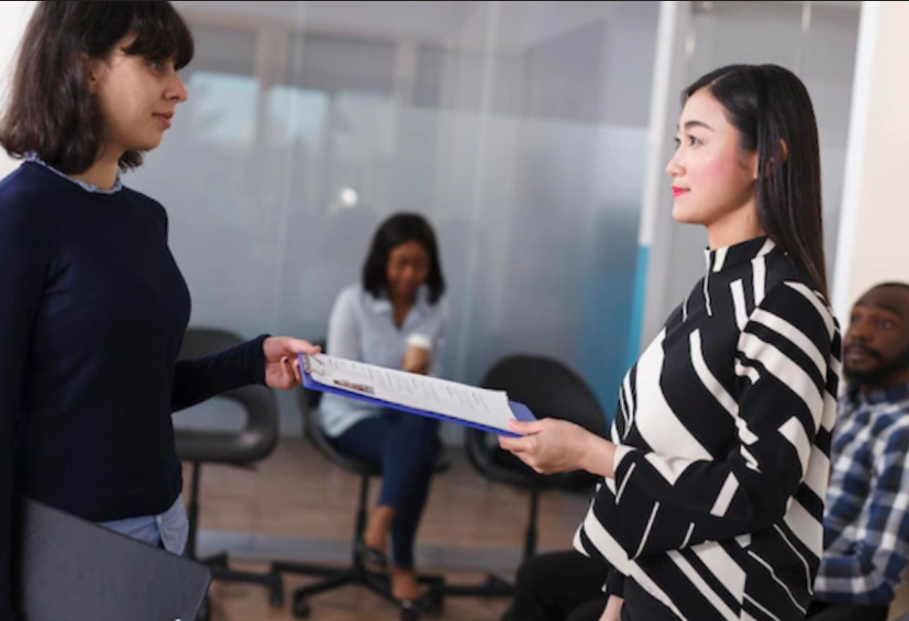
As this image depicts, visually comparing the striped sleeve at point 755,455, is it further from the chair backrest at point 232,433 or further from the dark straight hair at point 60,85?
the chair backrest at point 232,433

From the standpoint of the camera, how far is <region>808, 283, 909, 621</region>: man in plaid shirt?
2.87m

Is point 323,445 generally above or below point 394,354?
below

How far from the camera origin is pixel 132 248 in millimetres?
1794

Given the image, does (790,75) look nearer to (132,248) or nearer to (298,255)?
(132,248)

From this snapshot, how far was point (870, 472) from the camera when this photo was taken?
3.06 m

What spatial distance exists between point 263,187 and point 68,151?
3.22m

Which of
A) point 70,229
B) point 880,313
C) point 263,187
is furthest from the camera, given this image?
point 263,187

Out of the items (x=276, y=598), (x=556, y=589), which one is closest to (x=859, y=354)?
(x=556, y=589)

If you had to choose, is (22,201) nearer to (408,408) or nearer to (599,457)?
(408,408)

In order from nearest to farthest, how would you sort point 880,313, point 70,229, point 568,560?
point 70,229 < point 568,560 < point 880,313

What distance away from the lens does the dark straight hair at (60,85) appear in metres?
1.75

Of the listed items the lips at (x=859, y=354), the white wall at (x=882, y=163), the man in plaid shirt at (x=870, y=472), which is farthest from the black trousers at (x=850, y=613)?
the white wall at (x=882, y=163)

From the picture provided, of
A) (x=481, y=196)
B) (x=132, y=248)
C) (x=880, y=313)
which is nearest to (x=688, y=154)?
(x=132, y=248)

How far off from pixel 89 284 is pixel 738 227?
1.01 metres
